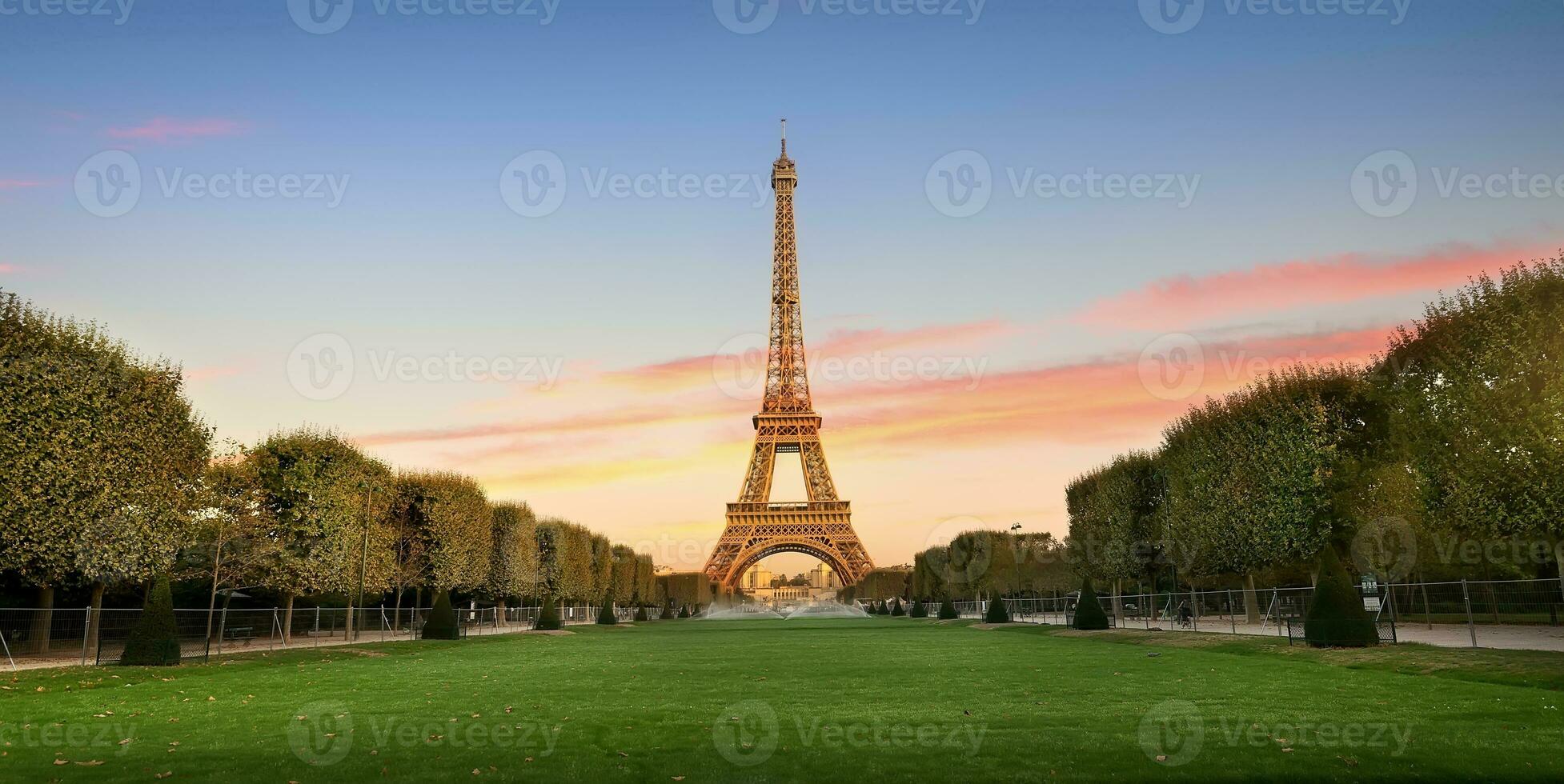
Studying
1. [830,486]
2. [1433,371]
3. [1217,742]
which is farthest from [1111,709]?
[830,486]

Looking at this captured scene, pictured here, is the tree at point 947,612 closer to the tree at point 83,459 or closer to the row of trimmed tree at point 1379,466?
the row of trimmed tree at point 1379,466

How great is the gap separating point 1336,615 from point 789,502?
68917 millimetres

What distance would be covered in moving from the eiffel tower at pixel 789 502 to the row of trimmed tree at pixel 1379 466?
36.7m

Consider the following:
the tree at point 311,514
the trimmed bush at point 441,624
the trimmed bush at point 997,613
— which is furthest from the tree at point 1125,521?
the tree at point 311,514

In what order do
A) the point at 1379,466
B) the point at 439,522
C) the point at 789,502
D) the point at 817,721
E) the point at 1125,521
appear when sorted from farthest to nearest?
1. the point at 789,502
2. the point at 1125,521
3. the point at 439,522
4. the point at 1379,466
5. the point at 817,721

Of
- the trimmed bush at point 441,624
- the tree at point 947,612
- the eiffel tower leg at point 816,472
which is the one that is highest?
the eiffel tower leg at point 816,472

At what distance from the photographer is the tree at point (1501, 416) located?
25422mm

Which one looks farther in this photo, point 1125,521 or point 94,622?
point 1125,521

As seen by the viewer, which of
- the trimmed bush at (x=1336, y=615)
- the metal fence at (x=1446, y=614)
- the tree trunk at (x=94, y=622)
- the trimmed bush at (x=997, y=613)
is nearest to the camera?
the trimmed bush at (x=1336, y=615)

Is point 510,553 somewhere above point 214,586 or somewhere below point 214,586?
above

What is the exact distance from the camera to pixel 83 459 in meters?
27.2

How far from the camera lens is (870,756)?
9.93m

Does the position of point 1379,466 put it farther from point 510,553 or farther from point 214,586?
point 510,553

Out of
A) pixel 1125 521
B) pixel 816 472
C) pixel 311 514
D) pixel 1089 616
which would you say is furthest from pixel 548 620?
pixel 816 472
